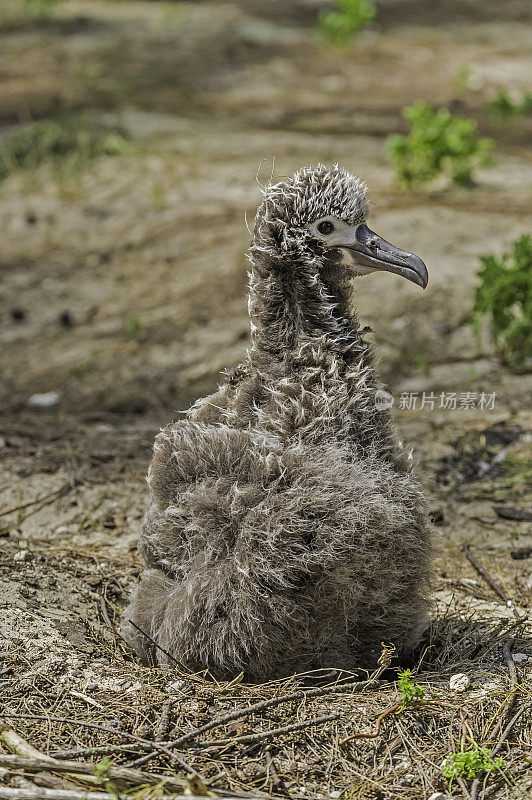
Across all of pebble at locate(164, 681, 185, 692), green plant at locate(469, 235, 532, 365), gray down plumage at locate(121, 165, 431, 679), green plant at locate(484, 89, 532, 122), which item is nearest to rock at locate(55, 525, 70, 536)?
gray down plumage at locate(121, 165, 431, 679)

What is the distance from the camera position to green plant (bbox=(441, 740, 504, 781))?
3.24 meters

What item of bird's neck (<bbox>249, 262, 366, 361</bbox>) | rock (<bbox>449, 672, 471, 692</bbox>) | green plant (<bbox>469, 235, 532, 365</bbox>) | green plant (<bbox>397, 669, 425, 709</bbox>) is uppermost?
bird's neck (<bbox>249, 262, 366, 361</bbox>)

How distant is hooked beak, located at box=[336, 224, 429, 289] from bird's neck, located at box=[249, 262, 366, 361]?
0.16 metres

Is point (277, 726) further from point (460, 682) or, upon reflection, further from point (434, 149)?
point (434, 149)

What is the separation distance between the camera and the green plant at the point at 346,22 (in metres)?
13.2

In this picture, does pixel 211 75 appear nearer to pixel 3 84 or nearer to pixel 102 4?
pixel 3 84

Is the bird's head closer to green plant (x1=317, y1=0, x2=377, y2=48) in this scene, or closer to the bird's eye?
the bird's eye

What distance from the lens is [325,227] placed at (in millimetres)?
3736

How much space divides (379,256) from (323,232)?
9.9 inches

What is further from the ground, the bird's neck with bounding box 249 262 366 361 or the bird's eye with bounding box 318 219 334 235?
the bird's eye with bounding box 318 219 334 235

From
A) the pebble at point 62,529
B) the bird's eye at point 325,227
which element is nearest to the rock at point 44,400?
the pebble at point 62,529

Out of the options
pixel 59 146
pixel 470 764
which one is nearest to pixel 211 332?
pixel 59 146

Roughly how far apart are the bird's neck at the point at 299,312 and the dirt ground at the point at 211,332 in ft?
1.46

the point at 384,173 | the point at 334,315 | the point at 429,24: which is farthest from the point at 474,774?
the point at 429,24
